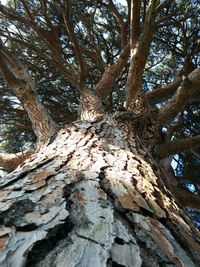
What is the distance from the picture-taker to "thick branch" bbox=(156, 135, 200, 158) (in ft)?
7.29

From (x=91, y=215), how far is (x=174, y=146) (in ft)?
5.04

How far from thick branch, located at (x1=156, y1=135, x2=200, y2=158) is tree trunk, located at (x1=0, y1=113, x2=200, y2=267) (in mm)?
790

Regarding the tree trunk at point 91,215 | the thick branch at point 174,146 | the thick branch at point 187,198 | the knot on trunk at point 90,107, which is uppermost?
the knot on trunk at point 90,107

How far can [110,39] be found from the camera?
496cm

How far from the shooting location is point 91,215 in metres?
0.81

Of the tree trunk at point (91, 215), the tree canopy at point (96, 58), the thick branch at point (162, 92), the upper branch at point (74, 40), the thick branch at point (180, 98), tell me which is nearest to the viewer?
the tree trunk at point (91, 215)

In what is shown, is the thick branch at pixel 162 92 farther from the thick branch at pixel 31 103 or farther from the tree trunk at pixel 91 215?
the tree trunk at pixel 91 215

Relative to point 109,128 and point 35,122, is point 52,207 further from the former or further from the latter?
point 35,122

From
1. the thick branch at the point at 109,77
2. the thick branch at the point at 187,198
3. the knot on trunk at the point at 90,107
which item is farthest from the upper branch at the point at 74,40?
the thick branch at the point at 187,198

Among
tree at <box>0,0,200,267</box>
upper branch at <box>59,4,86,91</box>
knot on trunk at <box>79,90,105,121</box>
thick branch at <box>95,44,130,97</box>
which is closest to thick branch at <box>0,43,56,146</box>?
tree at <box>0,0,200,267</box>

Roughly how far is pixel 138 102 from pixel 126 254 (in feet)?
5.69

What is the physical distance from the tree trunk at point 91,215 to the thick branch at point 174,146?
79 cm

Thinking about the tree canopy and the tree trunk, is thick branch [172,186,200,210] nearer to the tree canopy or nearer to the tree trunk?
the tree canopy

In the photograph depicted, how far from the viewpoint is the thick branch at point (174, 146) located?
2.22 metres
